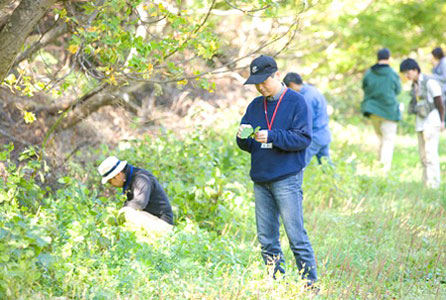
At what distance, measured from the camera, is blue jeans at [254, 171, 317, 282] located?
4688 millimetres

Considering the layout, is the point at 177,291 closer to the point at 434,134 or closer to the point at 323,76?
the point at 434,134

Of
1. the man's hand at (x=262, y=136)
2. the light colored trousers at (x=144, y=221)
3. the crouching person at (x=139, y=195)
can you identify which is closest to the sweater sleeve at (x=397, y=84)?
the crouching person at (x=139, y=195)

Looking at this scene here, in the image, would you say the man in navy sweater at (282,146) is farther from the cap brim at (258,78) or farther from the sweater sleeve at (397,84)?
the sweater sleeve at (397,84)

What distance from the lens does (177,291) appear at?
169 inches

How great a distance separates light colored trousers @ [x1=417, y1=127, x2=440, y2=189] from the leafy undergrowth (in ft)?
0.82

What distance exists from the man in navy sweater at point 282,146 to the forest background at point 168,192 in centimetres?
38

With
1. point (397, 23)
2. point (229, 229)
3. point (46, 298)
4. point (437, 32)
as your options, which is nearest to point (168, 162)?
point (229, 229)

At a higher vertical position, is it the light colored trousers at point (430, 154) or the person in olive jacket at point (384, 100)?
the person in olive jacket at point (384, 100)

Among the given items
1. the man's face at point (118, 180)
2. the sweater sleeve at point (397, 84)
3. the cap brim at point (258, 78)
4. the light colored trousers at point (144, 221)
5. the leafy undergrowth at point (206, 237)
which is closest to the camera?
the leafy undergrowth at point (206, 237)

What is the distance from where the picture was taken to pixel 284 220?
474cm

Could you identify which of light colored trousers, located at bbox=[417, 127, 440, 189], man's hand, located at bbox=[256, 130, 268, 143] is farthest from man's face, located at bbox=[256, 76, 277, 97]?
light colored trousers, located at bbox=[417, 127, 440, 189]

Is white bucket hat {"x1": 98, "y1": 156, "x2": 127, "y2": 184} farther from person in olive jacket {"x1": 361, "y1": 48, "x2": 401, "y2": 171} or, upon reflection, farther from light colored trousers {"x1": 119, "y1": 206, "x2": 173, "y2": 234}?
person in olive jacket {"x1": 361, "y1": 48, "x2": 401, "y2": 171}

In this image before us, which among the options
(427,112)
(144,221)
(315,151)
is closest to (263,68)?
(144,221)

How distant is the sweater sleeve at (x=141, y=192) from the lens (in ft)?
20.4
